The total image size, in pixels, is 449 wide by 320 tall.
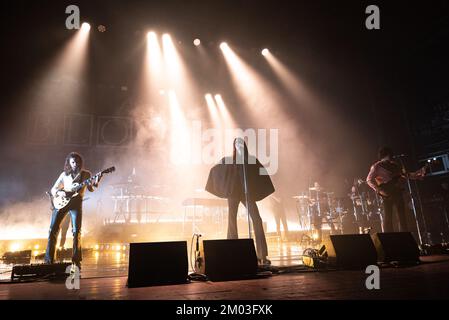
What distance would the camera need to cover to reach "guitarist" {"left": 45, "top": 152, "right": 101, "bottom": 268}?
13.2 ft

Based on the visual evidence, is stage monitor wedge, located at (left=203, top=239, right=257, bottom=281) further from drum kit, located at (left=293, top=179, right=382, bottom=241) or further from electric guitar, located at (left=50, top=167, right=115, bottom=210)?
drum kit, located at (left=293, top=179, right=382, bottom=241)

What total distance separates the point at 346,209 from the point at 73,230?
7.88m

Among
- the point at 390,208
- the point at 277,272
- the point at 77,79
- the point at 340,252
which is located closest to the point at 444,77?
the point at 390,208

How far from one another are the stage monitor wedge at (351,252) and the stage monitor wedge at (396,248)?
0.22 metres

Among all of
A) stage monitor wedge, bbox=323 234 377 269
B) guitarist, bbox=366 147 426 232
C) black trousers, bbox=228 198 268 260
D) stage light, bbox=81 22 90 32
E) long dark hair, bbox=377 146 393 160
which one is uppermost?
stage light, bbox=81 22 90 32

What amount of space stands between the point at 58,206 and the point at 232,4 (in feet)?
23.3

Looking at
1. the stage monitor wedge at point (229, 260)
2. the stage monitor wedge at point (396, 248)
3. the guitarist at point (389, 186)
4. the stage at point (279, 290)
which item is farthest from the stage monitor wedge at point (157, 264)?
the guitarist at point (389, 186)

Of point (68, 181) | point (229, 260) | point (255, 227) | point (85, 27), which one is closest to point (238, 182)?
point (255, 227)

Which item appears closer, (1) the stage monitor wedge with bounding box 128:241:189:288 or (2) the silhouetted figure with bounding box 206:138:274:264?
(1) the stage monitor wedge with bounding box 128:241:189:288

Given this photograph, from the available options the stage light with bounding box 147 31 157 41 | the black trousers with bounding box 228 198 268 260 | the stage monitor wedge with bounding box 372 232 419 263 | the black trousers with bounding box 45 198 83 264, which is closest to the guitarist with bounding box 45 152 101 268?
the black trousers with bounding box 45 198 83 264

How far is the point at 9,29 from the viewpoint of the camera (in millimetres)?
8852

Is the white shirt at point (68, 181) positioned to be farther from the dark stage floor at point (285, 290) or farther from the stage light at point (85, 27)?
the stage light at point (85, 27)

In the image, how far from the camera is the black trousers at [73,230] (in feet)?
13.2

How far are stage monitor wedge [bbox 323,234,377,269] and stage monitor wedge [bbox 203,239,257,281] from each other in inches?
42.0
